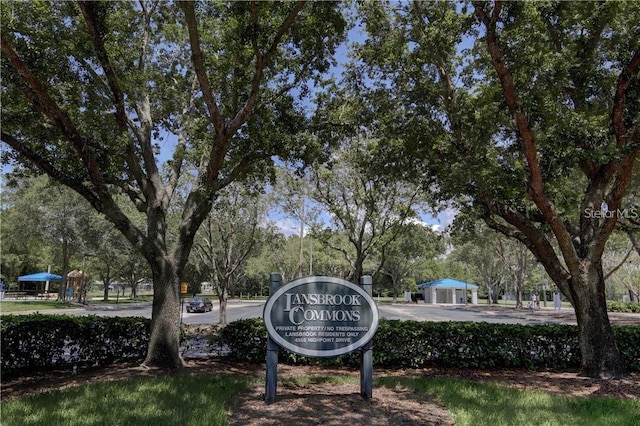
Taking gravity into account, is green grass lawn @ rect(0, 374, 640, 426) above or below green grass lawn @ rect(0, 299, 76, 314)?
above

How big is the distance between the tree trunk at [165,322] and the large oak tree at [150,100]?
18mm

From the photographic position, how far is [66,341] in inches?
308

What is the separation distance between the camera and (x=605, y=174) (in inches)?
325

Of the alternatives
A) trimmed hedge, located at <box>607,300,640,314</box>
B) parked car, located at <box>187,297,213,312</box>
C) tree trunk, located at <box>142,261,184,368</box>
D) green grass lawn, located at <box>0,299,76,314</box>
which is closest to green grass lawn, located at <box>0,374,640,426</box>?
tree trunk, located at <box>142,261,184,368</box>

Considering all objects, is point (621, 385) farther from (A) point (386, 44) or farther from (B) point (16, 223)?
(B) point (16, 223)

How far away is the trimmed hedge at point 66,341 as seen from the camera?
704 centimetres

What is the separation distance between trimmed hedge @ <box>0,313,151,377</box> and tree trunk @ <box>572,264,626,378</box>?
8.21 metres

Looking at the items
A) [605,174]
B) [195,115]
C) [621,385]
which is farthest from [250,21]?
[621,385]

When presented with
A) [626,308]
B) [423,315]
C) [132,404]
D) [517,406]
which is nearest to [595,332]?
[517,406]

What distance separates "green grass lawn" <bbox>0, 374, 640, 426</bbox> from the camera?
4.72m

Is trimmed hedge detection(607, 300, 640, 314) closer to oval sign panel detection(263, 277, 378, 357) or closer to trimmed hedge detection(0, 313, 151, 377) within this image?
oval sign panel detection(263, 277, 378, 357)

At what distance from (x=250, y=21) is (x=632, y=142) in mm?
6588

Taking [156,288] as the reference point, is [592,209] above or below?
above

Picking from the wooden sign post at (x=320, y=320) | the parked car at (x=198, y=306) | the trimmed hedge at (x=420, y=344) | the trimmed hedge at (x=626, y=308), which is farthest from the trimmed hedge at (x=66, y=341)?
the trimmed hedge at (x=626, y=308)
